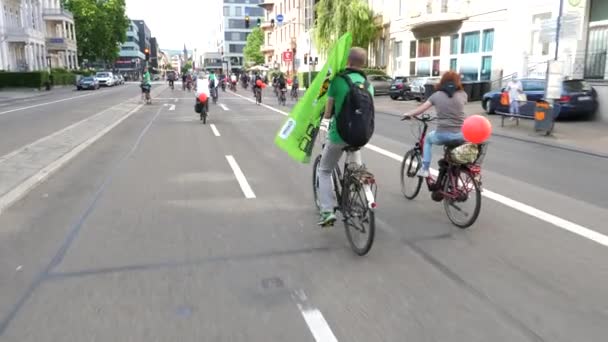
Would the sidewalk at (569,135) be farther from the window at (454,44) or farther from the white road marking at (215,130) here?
the window at (454,44)

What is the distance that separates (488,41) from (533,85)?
987cm

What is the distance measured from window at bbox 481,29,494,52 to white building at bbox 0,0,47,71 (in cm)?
4636

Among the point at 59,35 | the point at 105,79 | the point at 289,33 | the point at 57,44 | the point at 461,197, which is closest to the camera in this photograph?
the point at 461,197

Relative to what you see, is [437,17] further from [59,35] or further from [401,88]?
[59,35]

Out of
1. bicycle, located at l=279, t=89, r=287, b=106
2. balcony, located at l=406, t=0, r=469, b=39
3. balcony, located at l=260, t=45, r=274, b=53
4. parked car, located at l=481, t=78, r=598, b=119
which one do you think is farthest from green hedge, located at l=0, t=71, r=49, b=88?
parked car, located at l=481, t=78, r=598, b=119

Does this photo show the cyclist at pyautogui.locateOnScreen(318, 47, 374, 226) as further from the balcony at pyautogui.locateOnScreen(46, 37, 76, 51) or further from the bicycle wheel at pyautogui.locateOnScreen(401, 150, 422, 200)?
the balcony at pyautogui.locateOnScreen(46, 37, 76, 51)

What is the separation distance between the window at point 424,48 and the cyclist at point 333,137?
1191 inches

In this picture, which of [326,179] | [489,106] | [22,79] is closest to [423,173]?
[326,179]

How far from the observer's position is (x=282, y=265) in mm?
4516

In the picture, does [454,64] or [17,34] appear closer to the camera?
[454,64]

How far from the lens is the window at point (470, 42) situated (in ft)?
94.6

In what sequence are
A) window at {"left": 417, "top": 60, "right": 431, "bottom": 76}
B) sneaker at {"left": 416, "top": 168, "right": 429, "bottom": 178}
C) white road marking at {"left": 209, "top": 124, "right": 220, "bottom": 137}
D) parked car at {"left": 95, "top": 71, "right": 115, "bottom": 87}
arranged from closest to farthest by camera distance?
sneaker at {"left": 416, "top": 168, "right": 429, "bottom": 178}
white road marking at {"left": 209, "top": 124, "right": 220, "bottom": 137}
window at {"left": 417, "top": 60, "right": 431, "bottom": 76}
parked car at {"left": 95, "top": 71, "right": 115, "bottom": 87}

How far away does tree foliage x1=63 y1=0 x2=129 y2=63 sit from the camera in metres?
80.2

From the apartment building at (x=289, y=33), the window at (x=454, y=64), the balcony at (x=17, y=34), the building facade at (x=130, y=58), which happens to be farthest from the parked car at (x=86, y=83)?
the building facade at (x=130, y=58)
